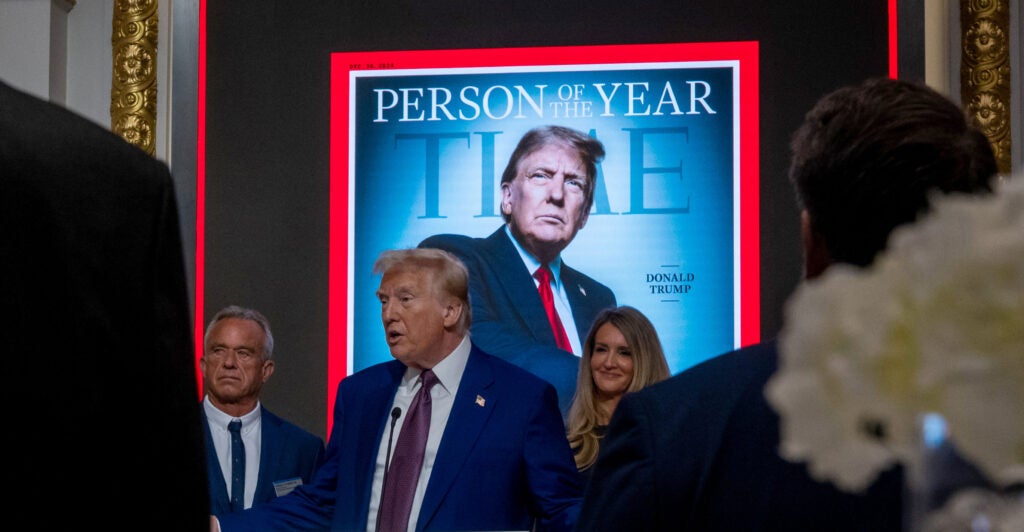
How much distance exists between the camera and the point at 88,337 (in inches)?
40.3

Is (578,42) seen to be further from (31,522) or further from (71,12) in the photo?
(31,522)

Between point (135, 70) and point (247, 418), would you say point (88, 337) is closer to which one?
point (247, 418)

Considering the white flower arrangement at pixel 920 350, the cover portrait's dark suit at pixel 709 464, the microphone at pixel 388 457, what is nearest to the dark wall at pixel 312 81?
the microphone at pixel 388 457

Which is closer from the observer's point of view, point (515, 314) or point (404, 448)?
point (404, 448)

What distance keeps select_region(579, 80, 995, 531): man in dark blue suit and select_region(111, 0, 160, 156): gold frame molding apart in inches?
147

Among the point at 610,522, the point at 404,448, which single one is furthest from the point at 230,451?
the point at 610,522

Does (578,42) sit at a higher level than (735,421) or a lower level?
higher

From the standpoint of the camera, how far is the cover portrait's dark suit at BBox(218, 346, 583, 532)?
151 inches

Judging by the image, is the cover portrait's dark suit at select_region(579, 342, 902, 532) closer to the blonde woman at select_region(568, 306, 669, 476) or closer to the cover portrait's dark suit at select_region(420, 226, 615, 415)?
the blonde woman at select_region(568, 306, 669, 476)

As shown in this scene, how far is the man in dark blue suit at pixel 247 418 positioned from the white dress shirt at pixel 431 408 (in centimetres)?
58

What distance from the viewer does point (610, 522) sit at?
1.43 metres

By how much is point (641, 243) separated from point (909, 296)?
4255 mm

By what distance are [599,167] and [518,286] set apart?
53 centimetres

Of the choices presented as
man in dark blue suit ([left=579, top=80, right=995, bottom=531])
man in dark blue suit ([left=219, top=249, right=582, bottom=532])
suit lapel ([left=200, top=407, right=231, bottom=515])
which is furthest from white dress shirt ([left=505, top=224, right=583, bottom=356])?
man in dark blue suit ([left=579, top=80, right=995, bottom=531])
